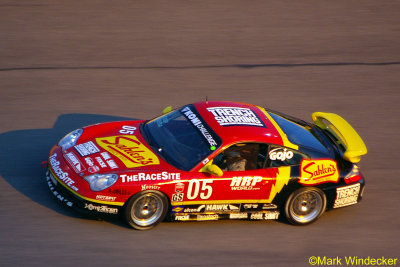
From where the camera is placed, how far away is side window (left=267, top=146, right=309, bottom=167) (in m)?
7.09

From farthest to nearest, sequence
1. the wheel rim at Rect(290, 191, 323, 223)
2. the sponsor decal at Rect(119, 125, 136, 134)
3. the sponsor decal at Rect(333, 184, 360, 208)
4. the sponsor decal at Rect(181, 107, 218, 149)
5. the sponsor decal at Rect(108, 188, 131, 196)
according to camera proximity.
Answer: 1. the sponsor decal at Rect(119, 125, 136, 134)
2. the sponsor decal at Rect(333, 184, 360, 208)
3. the wheel rim at Rect(290, 191, 323, 223)
4. the sponsor decal at Rect(181, 107, 218, 149)
5. the sponsor decal at Rect(108, 188, 131, 196)

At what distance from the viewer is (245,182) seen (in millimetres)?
6906

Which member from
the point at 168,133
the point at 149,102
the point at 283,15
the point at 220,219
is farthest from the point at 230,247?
the point at 283,15

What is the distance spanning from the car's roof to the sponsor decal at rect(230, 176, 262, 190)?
0.46m

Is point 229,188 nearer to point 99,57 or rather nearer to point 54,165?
point 54,165

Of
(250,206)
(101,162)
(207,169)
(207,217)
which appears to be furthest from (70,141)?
(250,206)

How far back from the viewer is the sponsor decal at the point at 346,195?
7323 millimetres

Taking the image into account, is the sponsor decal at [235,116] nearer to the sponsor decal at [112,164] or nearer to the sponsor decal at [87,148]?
the sponsor decal at [112,164]

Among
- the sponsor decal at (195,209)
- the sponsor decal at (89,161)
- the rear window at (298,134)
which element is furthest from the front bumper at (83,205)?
the rear window at (298,134)

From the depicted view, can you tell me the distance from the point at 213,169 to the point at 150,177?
0.75 meters

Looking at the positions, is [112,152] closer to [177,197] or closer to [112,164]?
[112,164]

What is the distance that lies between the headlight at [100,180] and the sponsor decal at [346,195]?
290 centimetres

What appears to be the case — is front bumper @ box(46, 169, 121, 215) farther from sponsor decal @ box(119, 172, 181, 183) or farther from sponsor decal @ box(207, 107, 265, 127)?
sponsor decal @ box(207, 107, 265, 127)

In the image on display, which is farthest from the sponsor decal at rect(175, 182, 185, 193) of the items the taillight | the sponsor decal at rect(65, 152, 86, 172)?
the taillight
